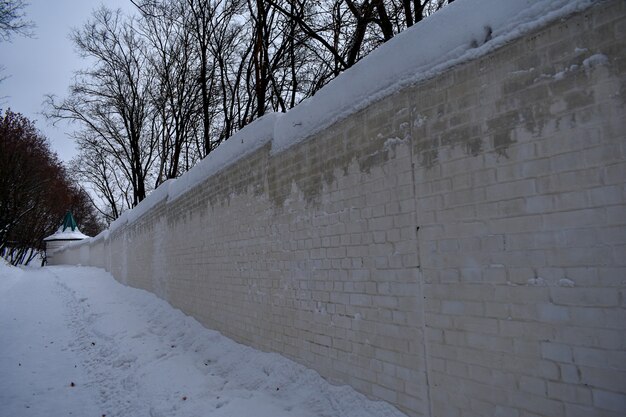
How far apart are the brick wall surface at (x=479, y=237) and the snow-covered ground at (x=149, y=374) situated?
340mm

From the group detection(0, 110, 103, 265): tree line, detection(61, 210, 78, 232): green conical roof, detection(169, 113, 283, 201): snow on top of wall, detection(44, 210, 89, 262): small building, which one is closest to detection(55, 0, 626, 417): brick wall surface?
detection(169, 113, 283, 201): snow on top of wall

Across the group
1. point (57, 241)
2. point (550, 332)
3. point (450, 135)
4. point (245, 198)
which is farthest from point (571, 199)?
point (57, 241)

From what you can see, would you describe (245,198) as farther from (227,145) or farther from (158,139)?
(158,139)

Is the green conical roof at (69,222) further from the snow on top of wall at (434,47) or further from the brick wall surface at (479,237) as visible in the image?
the snow on top of wall at (434,47)

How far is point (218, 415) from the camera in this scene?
16.3ft

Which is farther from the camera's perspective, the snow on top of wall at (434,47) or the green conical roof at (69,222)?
the green conical roof at (69,222)

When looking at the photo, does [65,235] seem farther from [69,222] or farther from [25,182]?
[25,182]

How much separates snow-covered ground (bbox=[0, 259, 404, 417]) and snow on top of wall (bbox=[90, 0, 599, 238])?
2922mm

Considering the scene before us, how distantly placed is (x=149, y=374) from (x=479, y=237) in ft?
17.9

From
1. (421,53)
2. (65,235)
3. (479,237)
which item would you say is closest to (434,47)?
(421,53)

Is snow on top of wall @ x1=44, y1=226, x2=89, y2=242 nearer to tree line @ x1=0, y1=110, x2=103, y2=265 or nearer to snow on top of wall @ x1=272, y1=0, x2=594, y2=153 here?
tree line @ x1=0, y1=110, x2=103, y2=265

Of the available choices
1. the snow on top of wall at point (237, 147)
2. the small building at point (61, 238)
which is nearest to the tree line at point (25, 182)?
the small building at point (61, 238)

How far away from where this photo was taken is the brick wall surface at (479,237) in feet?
8.59

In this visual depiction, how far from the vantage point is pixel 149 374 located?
21.9 ft
